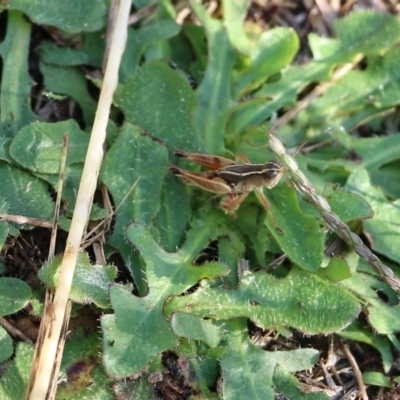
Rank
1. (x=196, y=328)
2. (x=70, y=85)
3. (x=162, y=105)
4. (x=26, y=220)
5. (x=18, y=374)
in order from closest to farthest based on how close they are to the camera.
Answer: (x=18, y=374) < (x=196, y=328) < (x=26, y=220) < (x=162, y=105) < (x=70, y=85)

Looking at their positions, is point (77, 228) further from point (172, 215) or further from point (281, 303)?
point (281, 303)

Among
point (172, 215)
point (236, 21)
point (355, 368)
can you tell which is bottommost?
point (355, 368)

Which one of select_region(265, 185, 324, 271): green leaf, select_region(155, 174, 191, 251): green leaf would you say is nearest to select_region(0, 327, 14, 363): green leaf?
select_region(155, 174, 191, 251): green leaf

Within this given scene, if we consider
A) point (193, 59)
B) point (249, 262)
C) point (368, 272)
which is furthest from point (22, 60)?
point (368, 272)

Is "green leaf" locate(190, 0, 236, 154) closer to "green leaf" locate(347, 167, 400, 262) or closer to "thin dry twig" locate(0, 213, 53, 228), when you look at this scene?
"green leaf" locate(347, 167, 400, 262)

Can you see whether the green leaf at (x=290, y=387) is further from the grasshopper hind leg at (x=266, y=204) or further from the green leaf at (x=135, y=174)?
the green leaf at (x=135, y=174)

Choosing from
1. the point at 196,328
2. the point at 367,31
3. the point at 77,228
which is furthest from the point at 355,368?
the point at 367,31

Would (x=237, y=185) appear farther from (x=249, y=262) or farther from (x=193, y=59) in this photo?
(x=193, y=59)
